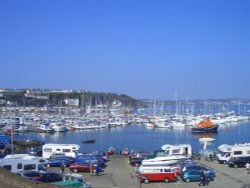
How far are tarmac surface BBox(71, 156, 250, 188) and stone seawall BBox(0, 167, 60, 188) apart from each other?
159 inches

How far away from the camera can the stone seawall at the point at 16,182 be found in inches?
439

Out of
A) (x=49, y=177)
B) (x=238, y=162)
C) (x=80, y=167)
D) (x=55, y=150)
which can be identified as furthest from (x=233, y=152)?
(x=49, y=177)

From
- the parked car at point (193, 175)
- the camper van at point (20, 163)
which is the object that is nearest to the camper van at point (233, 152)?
the parked car at point (193, 175)

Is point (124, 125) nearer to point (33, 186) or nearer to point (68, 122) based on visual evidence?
point (68, 122)

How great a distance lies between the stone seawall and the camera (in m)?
11.1

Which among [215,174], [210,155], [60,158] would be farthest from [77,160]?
[210,155]

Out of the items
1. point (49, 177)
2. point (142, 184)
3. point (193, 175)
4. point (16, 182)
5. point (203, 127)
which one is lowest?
point (203, 127)

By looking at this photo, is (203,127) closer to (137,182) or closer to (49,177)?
(137,182)

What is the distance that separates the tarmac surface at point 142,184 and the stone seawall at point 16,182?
13.2 feet

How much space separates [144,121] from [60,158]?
62.4m

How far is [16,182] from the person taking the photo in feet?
38.1

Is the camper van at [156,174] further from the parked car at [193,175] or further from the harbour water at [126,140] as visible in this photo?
the harbour water at [126,140]

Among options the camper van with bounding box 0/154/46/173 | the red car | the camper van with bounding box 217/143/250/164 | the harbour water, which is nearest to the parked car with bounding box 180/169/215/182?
the red car

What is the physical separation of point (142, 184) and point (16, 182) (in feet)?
19.1
